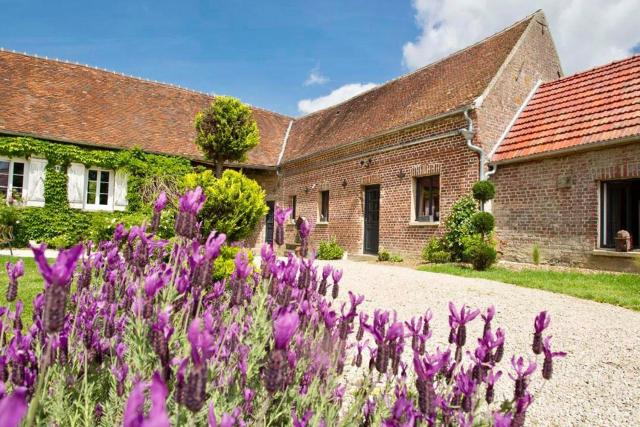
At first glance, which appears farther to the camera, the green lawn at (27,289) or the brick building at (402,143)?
the brick building at (402,143)

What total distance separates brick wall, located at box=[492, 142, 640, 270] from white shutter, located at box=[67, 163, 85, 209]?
43.0 feet

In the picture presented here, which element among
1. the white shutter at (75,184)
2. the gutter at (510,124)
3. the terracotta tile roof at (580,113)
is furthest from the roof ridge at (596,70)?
the white shutter at (75,184)

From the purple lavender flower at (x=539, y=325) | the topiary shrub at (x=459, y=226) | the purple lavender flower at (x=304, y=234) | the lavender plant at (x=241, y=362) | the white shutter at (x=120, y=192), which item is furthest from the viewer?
the white shutter at (x=120, y=192)

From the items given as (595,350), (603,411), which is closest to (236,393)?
(603,411)

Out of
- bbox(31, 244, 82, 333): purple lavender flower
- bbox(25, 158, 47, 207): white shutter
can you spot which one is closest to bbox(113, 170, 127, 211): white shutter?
bbox(25, 158, 47, 207): white shutter

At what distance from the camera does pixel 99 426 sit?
1.83 metres

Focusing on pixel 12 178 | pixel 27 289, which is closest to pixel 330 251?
pixel 27 289

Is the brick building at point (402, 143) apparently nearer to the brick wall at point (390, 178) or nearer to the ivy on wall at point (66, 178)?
the brick wall at point (390, 178)

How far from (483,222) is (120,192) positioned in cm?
1226

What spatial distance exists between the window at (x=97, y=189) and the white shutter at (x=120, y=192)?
9.9 inches

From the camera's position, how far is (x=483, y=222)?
10391 millimetres

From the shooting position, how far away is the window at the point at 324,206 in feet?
55.4

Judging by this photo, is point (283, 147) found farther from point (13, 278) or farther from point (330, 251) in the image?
point (13, 278)

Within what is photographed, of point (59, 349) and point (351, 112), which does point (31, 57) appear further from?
point (59, 349)
